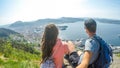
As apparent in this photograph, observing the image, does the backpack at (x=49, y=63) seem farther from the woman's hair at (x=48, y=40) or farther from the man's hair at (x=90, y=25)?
the man's hair at (x=90, y=25)

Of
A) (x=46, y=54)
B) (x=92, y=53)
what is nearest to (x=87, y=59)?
(x=92, y=53)

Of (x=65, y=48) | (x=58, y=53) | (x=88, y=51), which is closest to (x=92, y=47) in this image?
(x=88, y=51)

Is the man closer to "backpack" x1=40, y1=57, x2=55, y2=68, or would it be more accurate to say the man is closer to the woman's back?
the woman's back

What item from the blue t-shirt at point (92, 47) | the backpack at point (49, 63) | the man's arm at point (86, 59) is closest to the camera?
the man's arm at point (86, 59)

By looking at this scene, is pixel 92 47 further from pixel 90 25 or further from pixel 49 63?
pixel 49 63

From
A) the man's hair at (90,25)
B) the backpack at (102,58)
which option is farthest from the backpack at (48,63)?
the man's hair at (90,25)

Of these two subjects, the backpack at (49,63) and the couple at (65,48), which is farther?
the backpack at (49,63)

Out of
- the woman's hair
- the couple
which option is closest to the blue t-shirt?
the couple
